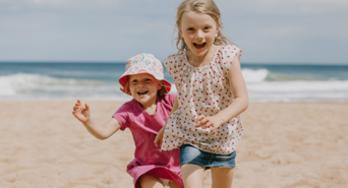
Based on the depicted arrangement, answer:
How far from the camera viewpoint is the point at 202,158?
3.46m

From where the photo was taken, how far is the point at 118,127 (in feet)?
12.7

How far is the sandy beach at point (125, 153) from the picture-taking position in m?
6.12

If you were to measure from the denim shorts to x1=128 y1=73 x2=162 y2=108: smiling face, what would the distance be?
546 mm

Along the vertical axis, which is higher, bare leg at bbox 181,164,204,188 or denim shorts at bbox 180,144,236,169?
denim shorts at bbox 180,144,236,169

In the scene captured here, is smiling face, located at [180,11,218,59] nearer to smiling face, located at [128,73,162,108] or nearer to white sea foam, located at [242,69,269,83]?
smiling face, located at [128,73,162,108]

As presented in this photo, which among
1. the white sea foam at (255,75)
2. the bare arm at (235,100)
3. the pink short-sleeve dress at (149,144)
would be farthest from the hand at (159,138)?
the white sea foam at (255,75)

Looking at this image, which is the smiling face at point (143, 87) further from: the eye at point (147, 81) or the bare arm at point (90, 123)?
the bare arm at point (90, 123)

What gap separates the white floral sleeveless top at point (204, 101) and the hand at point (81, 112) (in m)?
0.53

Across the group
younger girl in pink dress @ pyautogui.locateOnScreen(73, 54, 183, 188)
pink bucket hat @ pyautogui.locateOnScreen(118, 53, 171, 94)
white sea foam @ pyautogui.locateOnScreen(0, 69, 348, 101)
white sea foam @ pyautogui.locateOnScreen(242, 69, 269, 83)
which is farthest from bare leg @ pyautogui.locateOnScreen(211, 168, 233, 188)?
white sea foam @ pyautogui.locateOnScreen(242, 69, 269, 83)

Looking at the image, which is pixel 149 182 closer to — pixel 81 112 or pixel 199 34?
pixel 81 112

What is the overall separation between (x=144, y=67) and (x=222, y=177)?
91 cm

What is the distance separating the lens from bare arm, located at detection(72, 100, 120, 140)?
350 centimetres

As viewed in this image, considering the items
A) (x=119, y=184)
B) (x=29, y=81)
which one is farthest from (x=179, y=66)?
Answer: (x=29, y=81)

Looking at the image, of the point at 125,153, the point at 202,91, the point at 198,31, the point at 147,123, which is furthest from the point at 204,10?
the point at 125,153
